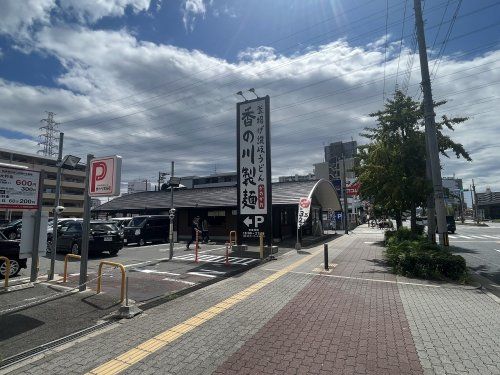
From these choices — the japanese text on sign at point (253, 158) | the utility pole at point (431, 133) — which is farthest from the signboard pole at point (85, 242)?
the utility pole at point (431, 133)

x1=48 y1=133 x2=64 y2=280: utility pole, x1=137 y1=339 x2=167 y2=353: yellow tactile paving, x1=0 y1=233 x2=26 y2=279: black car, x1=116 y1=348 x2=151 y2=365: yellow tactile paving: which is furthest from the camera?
x1=0 y1=233 x2=26 y2=279: black car

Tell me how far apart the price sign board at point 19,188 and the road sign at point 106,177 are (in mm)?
1887

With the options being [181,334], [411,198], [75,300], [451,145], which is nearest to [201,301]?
[181,334]

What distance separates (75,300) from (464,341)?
752 centimetres

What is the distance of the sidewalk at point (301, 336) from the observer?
4.17 metres

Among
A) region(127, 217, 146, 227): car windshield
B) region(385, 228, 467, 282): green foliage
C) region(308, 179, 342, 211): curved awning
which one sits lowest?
region(385, 228, 467, 282): green foliage

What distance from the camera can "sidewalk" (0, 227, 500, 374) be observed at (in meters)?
4.17

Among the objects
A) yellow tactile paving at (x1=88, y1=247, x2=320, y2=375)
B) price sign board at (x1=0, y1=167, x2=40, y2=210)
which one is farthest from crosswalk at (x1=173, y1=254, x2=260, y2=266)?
price sign board at (x1=0, y1=167, x2=40, y2=210)

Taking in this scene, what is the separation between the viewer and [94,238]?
47.8ft

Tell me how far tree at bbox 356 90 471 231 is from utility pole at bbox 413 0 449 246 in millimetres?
3101

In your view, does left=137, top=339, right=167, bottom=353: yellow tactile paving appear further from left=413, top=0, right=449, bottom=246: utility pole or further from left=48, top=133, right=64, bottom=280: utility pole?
left=413, top=0, right=449, bottom=246: utility pole

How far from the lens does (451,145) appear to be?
1496cm

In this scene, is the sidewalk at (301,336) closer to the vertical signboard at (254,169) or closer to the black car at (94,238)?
the vertical signboard at (254,169)

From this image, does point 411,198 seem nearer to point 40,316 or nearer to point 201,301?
point 201,301
